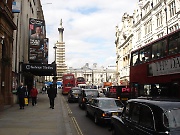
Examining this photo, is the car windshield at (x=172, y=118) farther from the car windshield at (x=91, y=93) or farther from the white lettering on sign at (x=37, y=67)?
the white lettering on sign at (x=37, y=67)

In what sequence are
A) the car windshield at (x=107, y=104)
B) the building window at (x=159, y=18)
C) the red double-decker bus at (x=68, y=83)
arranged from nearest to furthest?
the car windshield at (x=107, y=104), the building window at (x=159, y=18), the red double-decker bus at (x=68, y=83)

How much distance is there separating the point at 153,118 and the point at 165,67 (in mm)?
7777

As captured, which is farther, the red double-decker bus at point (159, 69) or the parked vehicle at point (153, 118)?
the red double-decker bus at point (159, 69)

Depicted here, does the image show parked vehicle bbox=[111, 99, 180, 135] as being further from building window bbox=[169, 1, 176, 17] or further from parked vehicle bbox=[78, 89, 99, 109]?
building window bbox=[169, 1, 176, 17]

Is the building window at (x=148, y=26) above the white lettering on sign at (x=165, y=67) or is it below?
above

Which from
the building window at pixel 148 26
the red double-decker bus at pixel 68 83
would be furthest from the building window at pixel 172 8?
the red double-decker bus at pixel 68 83

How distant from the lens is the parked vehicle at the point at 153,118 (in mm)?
4633

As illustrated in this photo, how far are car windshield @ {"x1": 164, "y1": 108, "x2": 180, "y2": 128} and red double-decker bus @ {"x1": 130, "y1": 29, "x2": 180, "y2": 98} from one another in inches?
257

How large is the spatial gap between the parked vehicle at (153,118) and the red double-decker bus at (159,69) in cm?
563

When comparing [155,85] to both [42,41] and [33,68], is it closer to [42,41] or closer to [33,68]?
[33,68]

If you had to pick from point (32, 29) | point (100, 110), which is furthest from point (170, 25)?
point (100, 110)

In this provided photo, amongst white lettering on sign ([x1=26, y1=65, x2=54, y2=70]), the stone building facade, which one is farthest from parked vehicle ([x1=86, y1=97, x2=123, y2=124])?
white lettering on sign ([x1=26, y1=65, x2=54, y2=70])

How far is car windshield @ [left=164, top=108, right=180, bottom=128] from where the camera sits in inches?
182

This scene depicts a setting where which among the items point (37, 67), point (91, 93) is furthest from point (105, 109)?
point (37, 67)
